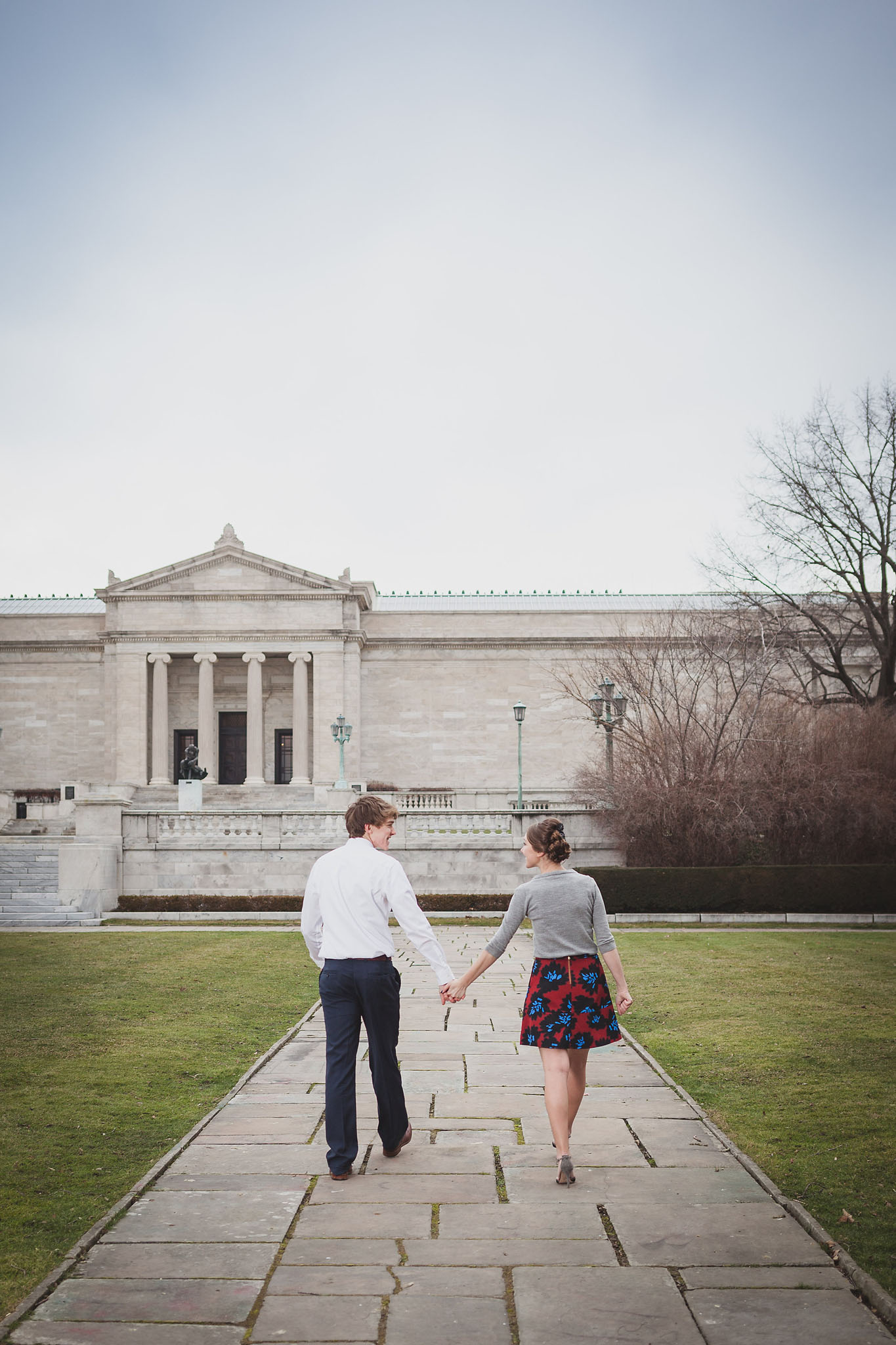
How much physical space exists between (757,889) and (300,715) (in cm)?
2565

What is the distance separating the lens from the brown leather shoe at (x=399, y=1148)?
20.9 feet

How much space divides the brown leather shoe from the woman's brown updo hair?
→ 1.83 meters

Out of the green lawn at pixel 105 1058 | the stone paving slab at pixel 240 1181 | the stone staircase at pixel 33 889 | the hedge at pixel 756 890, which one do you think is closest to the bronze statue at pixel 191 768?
the stone staircase at pixel 33 889

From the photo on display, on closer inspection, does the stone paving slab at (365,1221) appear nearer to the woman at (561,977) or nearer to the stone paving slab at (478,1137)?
the woman at (561,977)

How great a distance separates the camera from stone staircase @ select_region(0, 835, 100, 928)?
22578 mm

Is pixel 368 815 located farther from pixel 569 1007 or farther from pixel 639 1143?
pixel 639 1143

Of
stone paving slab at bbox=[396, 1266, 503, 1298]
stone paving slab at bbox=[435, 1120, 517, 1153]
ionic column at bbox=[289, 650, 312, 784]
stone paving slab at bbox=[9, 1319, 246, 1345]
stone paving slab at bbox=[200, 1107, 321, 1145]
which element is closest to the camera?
stone paving slab at bbox=[9, 1319, 246, 1345]

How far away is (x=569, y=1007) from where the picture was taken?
612 centimetres

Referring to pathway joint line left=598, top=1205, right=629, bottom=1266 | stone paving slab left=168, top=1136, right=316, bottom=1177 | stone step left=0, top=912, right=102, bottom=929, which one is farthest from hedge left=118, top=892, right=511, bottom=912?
pathway joint line left=598, top=1205, right=629, bottom=1266

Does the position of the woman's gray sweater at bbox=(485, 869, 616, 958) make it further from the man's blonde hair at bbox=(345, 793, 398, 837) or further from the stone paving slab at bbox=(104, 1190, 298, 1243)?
the stone paving slab at bbox=(104, 1190, 298, 1243)

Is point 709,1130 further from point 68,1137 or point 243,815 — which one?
point 243,815

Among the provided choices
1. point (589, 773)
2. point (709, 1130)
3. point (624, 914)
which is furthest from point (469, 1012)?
point (589, 773)

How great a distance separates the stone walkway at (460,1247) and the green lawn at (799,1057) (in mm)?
Answer: 370

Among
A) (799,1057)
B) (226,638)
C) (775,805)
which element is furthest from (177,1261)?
(226,638)
